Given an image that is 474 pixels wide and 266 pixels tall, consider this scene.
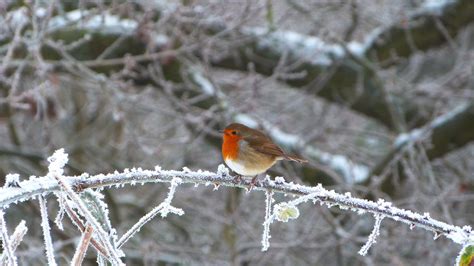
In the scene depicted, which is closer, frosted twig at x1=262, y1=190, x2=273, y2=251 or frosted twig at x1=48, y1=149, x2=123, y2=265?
frosted twig at x1=48, y1=149, x2=123, y2=265

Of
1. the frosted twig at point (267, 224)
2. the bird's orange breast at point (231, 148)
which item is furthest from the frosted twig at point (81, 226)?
the bird's orange breast at point (231, 148)

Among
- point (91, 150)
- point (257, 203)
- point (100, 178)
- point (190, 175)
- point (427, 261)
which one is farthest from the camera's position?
point (257, 203)

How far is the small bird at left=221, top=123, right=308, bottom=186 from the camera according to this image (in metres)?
3.45

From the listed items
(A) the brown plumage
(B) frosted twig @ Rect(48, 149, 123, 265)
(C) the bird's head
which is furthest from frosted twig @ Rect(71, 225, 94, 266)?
(C) the bird's head

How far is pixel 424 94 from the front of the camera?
7.61 metres

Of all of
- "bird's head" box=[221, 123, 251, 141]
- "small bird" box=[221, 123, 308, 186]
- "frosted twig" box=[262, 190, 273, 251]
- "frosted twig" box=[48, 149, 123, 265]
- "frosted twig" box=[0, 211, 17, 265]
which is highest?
"bird's head" box=[221, 123, 251, 141]

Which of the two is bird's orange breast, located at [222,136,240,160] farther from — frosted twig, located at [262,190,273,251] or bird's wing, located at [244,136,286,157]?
frosted twig, located at [262,190,273,251]

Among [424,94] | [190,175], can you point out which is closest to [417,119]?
[424,94]

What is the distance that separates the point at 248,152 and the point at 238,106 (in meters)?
3.20

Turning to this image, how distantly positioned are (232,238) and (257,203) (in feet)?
9.05

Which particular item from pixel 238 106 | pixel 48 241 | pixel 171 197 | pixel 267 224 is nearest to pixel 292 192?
pixel 267 224

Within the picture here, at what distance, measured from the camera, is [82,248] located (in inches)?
41.1

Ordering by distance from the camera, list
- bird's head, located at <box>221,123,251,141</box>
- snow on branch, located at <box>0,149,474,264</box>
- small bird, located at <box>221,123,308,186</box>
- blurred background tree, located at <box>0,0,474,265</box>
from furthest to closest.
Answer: blurred background tree, located at <box>0,0,474,265</box>
bird's head, located at <box>221,123,251,141</box>
small bird, located at <box>221,123,308,186</box>
snow on branch, located at <box>0,149,474,264</box>

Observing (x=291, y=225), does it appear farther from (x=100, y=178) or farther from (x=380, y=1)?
(x=100, y=178)
